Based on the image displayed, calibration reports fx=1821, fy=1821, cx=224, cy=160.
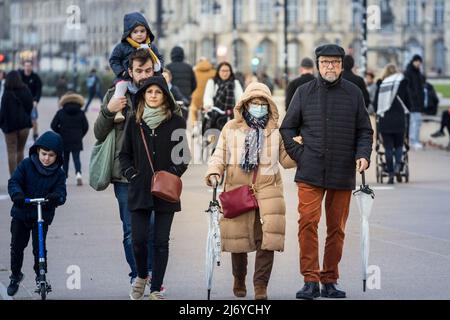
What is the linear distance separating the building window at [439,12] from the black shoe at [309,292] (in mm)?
127227

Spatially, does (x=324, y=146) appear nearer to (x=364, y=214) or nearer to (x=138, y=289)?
(x=364, y=214)

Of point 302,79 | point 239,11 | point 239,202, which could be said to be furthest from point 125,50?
point 239,11

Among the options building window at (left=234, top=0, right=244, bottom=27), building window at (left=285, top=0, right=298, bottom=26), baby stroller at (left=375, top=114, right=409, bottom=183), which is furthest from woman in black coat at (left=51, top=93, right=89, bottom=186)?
building window at (left=234, top=0, right=244, bottom=27)

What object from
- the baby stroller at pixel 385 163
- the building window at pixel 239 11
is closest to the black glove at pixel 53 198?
the baby stroller at pixel 385 163

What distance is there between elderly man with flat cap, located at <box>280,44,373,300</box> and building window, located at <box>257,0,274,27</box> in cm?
12507

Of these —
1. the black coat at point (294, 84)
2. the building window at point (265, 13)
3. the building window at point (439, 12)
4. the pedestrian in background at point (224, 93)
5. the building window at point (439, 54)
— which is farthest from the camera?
the building window at point (439, 12)

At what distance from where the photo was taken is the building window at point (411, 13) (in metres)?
138

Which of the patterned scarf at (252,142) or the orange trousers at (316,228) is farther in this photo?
the orange trousers at (316,228)

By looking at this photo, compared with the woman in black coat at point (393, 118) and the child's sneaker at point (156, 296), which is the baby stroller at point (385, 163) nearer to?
the woman in black coat at point (393, 118)

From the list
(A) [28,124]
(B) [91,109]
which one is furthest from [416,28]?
(A) [28,124]

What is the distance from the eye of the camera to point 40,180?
13203 mm

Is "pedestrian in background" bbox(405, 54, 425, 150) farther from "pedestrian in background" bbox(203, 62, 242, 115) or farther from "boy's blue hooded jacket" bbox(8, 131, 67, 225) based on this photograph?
"boy's blue hooded jacket" bbox(8, 131, 67, 225)

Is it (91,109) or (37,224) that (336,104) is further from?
(91,109)

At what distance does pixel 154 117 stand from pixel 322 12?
128074 millimetres
